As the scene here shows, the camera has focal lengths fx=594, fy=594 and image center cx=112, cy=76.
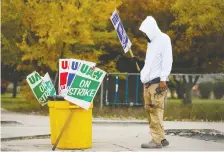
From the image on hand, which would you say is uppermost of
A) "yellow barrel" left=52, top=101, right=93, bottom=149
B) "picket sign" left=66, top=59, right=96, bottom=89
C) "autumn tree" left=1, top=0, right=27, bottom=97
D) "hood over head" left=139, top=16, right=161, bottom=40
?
"autumn tree" left=1, top=0, right=27, bottom=97

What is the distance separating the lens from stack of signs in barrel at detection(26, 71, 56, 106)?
35.8ft

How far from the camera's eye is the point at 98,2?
22188mm

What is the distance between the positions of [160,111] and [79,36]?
513 inches

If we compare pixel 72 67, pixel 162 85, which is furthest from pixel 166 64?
pixel 72 67

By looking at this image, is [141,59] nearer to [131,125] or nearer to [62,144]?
[131,125]

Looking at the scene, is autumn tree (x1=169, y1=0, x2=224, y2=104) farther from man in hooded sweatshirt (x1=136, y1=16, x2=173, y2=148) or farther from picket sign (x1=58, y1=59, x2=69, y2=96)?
picket sign (x1=58, y1=59, x2=69, y2=96)

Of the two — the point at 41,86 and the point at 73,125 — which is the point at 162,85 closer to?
the point at 73,125

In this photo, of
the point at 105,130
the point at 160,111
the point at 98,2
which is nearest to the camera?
the point at 160,111

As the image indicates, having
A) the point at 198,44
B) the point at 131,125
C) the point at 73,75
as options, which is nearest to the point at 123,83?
the point at 198,44

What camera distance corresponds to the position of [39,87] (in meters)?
10.9

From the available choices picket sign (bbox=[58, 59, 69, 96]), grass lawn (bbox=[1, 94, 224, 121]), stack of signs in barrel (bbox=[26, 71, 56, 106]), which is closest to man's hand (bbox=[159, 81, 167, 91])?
picket sign (bbox=[58, 59, 69, 96])

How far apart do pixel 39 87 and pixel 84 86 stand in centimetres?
134

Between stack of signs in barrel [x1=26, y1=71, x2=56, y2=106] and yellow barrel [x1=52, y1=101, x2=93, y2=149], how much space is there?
0.94m

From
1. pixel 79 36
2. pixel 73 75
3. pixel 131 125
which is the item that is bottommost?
pixel 131 125
